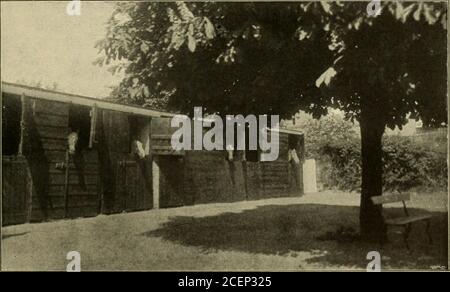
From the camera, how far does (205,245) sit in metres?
10.2

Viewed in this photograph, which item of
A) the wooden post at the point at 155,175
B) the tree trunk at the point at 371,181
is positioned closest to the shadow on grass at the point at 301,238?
the tree trunk at the point at 371,181

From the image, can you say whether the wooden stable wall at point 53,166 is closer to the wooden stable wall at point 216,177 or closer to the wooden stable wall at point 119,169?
the wooden stable wall at point 119,169

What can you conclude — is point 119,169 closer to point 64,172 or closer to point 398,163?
point 64,172

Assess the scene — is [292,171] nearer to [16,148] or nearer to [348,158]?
[348,158]

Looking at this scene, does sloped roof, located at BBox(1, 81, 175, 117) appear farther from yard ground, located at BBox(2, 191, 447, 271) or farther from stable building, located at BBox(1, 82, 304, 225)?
yard ground, located at BBox(2, 191, 447, 271)

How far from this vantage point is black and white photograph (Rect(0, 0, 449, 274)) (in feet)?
23.5

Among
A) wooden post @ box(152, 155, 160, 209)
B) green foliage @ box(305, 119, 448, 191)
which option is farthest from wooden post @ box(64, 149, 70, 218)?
green foliage @ box(305, 119, 448, 191)

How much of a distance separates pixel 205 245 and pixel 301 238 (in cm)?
236

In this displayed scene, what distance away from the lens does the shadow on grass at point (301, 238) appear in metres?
8.70

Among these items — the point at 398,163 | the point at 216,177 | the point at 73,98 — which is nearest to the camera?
the point at 73,98

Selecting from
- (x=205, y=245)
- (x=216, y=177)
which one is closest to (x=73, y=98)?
(x=205, y=245)

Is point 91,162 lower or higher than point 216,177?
higher

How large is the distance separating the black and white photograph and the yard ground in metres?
0.05

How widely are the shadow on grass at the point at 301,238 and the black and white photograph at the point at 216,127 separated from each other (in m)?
0.06
